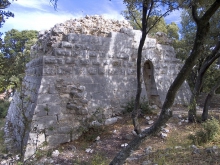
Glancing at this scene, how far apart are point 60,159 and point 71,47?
10.3 ft

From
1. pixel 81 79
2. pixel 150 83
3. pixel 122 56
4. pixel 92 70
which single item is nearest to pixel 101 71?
pixel 92 70

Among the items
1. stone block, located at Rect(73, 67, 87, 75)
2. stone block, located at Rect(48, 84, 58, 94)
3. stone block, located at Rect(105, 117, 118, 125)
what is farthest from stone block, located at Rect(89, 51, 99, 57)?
stone block, located at Rect(105, 117, 118, 125)

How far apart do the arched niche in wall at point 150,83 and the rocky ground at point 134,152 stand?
3.77 ft

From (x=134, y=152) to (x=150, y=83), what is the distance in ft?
12.2

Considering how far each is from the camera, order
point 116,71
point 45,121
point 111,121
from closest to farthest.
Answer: point 45,121, point 111,121, point 116,71

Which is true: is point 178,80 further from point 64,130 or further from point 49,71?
point 49,71

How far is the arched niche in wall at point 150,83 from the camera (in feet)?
25.8

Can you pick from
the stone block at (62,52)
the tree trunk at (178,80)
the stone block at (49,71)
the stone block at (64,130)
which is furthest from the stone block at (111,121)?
the tree trunk at (178,80)

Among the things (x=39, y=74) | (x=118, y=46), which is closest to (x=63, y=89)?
(x=39, y=74)

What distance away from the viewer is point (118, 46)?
281 inches

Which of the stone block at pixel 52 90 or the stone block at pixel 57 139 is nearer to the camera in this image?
the stone block at pixel 57 139

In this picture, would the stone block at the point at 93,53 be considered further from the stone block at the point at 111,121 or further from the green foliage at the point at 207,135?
the green foliage at the point at 207,135

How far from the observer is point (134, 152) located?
15.8 ft

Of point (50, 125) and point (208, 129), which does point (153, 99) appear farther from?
point (50, 125)
